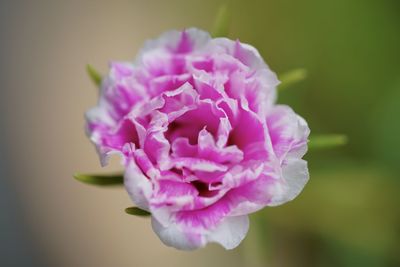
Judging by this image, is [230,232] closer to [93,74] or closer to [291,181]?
[291,181]

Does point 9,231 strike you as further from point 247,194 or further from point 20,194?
point 247,194

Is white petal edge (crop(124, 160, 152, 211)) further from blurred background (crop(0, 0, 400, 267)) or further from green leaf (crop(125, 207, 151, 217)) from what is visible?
blurred background (crop(0, 0, 400, 267))

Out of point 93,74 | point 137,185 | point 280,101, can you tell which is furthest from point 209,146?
point 280,101

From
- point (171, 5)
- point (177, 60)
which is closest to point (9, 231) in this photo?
point (171, 5)

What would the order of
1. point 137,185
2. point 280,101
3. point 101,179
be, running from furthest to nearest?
point 280,101, point 101,179, point 137,185

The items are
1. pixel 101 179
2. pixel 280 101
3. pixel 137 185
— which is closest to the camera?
pixel 137 185

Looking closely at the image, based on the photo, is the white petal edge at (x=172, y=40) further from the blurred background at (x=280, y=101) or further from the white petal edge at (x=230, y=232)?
the blurred background at (x=280, y=101)
